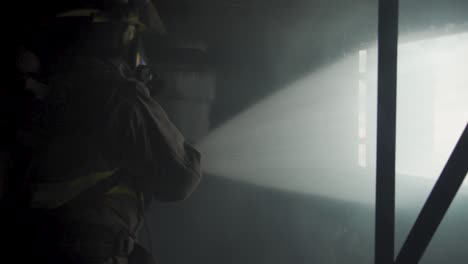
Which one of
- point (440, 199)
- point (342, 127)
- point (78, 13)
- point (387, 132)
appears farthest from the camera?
point (342, 127)

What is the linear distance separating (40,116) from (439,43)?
3.75m

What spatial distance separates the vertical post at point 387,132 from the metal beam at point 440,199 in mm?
71

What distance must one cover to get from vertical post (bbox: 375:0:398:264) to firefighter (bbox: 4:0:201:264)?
56 cm

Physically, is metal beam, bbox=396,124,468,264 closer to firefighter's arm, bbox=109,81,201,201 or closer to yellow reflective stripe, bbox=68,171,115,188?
firefighter's arm, bbox=109,81,201,201

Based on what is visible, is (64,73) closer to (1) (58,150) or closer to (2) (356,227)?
(1) (58,150)

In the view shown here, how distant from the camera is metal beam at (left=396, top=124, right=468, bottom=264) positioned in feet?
2.60

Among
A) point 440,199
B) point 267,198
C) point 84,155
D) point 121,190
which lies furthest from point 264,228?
point 440,199

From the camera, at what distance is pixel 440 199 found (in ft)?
2.64

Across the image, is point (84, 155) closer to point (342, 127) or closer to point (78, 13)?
point (78, 13)

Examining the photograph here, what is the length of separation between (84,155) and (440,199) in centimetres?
91

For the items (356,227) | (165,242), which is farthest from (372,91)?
(165,242)

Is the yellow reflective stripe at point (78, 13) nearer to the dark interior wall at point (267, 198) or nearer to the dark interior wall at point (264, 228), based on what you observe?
the dark interior wall at point (267, 198)


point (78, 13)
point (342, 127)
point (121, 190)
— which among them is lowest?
point (342, 127)

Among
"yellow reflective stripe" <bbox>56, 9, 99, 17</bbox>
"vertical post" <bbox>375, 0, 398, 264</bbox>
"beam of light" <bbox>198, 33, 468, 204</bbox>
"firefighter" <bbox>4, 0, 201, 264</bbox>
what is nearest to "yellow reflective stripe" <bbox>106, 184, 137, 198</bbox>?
"firefighter" <bbox>4, 0, 201, 264</bbox>
